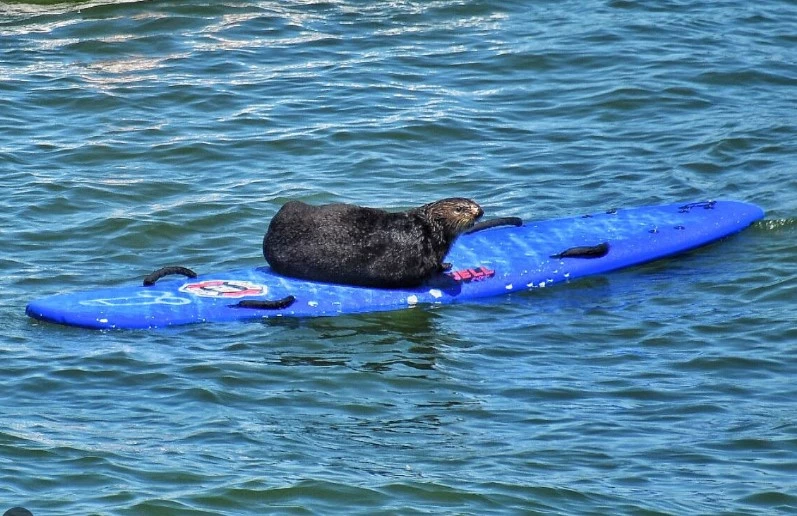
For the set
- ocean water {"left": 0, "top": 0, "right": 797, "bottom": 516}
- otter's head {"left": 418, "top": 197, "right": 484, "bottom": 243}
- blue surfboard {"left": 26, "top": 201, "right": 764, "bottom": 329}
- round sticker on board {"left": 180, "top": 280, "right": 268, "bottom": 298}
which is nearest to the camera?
ocean water {"left": 0, "top": 0, "right": 797, "bottom": 516}

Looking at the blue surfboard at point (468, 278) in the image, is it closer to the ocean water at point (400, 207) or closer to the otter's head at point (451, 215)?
the ocean water at point (400, 207)

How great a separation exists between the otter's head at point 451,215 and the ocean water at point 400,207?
0.55 m

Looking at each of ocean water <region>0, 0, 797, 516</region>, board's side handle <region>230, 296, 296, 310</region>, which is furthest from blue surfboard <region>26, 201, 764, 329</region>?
ocean water <region>0, 0, 797, 516</region>

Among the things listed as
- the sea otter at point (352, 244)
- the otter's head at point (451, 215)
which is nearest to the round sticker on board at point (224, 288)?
the sea otter at point (352, 244)

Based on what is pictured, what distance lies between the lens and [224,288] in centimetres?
964

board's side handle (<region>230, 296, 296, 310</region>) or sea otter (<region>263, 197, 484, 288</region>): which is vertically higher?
sea otter (<region>263, 197, 484, 288</region>)

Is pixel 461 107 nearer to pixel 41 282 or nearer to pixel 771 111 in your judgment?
pixel 771 111

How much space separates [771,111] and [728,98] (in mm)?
645

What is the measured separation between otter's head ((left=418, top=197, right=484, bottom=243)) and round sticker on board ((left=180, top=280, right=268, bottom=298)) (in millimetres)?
1240

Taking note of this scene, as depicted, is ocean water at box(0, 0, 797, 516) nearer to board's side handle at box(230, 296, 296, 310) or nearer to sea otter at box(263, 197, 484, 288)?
board's side handle at box(230, 296, 296, 310)

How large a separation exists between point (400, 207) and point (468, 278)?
6.77ft

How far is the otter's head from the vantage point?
9945 mm

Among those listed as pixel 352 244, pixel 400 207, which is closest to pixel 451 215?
pixel 352 244

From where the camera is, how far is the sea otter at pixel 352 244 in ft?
31.8
